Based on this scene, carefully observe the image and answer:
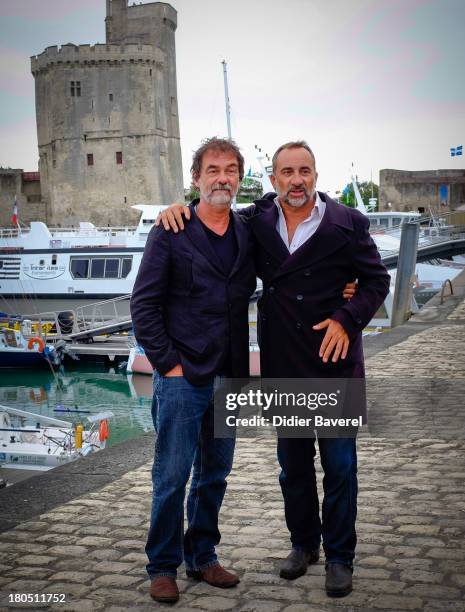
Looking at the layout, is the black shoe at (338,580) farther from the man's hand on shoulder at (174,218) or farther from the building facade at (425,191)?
the building facade at (425,191)

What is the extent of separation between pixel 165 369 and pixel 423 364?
6183mm

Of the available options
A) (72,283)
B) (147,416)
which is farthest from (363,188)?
(147,416)

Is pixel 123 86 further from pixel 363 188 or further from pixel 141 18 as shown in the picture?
pixel 363 188

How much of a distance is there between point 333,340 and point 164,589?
112 centimetres

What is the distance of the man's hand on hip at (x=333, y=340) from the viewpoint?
3260mm

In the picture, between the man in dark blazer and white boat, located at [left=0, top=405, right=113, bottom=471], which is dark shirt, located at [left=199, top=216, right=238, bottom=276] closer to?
the man in dark blazer

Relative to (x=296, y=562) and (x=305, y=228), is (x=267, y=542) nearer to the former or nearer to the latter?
(x=296, y=562)

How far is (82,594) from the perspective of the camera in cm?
325

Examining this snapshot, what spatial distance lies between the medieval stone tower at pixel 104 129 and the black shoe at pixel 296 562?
53107mm

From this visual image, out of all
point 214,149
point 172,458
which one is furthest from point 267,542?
point 214,149

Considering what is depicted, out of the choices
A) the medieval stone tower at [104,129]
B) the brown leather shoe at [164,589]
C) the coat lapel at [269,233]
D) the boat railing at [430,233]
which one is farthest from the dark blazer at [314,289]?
the medieval stone tower at [104,129]

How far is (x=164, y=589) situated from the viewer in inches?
125

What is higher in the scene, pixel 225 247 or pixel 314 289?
pixel 225 247

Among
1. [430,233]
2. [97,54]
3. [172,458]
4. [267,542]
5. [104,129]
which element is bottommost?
[267,542]
